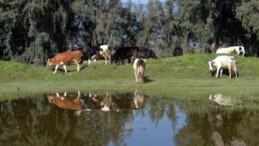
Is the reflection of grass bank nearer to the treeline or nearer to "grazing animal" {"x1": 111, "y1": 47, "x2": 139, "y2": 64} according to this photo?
"grazing animal" {"x1": 111, "y1": 47, "x2": 139, "y2": 64}

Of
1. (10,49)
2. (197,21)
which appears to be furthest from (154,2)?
(10,49)

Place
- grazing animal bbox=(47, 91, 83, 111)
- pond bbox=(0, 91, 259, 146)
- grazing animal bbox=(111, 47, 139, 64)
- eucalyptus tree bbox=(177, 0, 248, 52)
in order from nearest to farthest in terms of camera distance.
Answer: pond bbox=(0, 91, 259, 146) → grazing animal bbox=(47, 91, 83, 111) → grazing animal bbox=(111, 47, 139, 64) → eucalyptus tree bbox=(177, 0, 248, 52)

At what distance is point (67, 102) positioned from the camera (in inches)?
741

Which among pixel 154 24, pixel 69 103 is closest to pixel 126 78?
pixel 69 103

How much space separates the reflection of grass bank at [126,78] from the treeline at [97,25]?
7741 mm

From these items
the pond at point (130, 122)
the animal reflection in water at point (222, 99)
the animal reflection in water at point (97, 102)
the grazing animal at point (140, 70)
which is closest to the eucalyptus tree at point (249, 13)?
the grazing animal at point (140, 70)

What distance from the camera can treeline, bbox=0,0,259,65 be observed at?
40438 millimetres

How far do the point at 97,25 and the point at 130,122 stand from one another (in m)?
45.4

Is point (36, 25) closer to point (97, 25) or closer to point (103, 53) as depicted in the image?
point (103, 53)

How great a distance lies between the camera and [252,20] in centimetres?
3838

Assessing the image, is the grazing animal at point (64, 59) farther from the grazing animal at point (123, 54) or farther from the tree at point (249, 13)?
the tree at point (249, 13)

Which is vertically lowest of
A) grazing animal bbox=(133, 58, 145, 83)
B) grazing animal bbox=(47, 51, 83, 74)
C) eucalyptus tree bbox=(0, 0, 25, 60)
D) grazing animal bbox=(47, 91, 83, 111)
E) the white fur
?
grazing animal bbox=(47, 91, 83, 111)

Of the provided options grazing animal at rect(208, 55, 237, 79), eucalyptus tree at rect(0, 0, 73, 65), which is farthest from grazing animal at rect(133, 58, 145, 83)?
eucalyptus tree at rect(0, 0, 73, 65)

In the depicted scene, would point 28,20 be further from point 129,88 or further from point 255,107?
point 255,107
